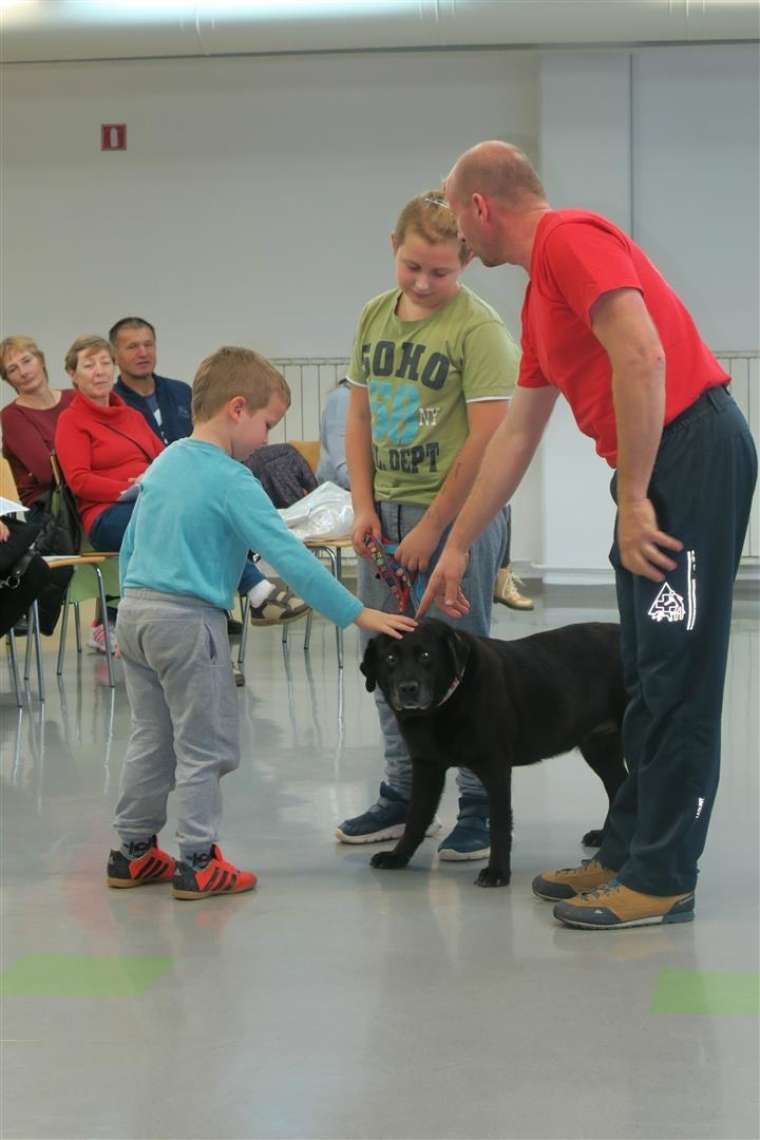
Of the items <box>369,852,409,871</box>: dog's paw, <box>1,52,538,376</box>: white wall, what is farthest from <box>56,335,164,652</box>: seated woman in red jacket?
<box>1,52,538,376</box>: white wall

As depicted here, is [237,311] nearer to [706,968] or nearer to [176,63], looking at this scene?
[176,63]

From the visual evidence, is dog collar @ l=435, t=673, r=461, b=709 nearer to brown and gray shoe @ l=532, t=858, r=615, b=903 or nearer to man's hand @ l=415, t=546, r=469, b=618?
man's hand @ l=415, t=546, r=469, b=618

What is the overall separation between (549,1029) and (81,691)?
3387 millimetres

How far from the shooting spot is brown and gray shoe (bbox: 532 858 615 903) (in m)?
2.83

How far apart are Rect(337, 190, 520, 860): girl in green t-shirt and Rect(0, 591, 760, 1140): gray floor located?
18cm

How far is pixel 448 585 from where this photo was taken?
2908mm

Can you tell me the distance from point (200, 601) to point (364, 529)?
1.46 ft

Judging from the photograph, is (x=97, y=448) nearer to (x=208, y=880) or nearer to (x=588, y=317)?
(x=208, y=880)

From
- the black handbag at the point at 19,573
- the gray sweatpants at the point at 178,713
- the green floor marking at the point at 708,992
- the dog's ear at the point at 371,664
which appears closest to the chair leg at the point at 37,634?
the black handbag at the point at 19,573

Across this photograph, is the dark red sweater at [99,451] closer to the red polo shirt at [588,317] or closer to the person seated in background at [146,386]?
the person seated in background at [146,386]

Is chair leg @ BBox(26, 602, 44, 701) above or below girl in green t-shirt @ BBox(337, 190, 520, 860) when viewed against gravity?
below

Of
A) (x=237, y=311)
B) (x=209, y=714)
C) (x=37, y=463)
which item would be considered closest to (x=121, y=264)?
(x=237, y=311)

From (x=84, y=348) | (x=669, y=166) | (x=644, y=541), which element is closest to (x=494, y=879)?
(x=644, y=541)

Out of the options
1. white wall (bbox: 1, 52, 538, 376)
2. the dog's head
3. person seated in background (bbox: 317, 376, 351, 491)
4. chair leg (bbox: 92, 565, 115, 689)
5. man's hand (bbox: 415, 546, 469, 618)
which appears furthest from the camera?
white wall (bbox: 1, 52, 538, 376)
